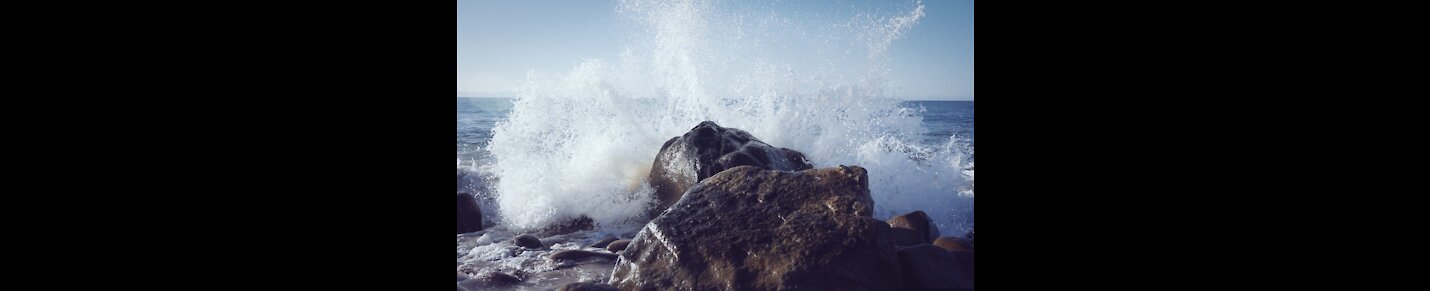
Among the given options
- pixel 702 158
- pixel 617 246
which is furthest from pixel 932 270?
pixel 702 158

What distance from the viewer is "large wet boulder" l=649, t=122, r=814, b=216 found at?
20.1ft

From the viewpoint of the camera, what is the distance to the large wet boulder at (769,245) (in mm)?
3504

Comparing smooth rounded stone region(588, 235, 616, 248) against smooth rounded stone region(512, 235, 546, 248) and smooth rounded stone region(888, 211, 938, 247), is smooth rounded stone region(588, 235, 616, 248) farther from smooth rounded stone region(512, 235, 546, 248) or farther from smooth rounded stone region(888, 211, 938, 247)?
→ smooth rounded stone region(888, 211, 938, 247)

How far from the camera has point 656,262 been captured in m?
3.72

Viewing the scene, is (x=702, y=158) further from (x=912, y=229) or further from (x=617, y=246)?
(x=912, y=229)

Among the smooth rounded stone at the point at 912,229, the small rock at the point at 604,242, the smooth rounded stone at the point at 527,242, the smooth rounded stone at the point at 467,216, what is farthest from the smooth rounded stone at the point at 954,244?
the smooth rounded stone at the point at 467,216

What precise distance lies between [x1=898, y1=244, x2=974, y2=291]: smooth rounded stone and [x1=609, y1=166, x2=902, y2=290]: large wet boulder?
0.13m

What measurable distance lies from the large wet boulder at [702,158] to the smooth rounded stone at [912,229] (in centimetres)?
149

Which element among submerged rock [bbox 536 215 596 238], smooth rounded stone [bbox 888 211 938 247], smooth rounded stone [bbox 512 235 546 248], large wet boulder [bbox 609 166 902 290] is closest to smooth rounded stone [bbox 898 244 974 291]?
large wet boulder [bbox 609 166 902 290]

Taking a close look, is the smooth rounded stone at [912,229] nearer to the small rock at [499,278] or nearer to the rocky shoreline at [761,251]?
the rocky shoreline at [761,251]
